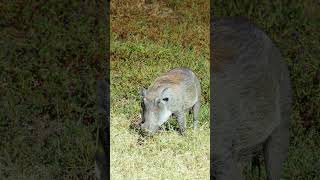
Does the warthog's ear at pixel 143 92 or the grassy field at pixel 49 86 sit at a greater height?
the warthog's ear at pixel 143 92

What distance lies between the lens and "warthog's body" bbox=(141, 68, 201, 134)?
3607mm

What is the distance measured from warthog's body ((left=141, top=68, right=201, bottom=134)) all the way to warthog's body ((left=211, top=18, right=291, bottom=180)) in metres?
0.15

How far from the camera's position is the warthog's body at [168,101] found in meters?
3.61

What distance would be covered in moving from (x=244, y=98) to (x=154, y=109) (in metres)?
0.46

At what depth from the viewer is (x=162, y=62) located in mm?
4074

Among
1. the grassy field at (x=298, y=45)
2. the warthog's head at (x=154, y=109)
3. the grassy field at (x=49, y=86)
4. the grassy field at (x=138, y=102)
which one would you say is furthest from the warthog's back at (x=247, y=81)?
the grassy field at (x=49, y=86)

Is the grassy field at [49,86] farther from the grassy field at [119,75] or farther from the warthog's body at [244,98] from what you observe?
the warthog's body at [244,98]

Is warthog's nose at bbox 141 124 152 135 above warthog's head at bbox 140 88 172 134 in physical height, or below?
below

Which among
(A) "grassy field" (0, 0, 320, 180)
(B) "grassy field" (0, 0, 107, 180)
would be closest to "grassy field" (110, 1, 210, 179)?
(A) "grassy field" (0, 0, 320, 180)

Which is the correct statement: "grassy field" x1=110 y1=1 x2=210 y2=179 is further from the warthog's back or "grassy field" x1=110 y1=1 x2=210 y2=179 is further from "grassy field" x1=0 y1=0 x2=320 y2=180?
the warthog's back

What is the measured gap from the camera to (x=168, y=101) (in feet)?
11.9

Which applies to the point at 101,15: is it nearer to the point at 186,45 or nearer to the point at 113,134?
the point at 186,45

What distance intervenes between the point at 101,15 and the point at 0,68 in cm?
98

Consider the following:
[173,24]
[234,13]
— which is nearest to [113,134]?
[173,24]
